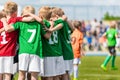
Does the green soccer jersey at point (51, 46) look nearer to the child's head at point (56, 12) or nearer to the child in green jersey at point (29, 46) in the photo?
the child in green jersey at point (29, 46)

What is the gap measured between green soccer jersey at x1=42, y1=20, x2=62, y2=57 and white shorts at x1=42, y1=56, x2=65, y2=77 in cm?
10

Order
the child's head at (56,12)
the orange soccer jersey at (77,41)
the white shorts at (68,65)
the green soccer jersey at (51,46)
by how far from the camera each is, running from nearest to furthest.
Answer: the green soccer jersey at (51,46)
the child's head at (56,12)
the white shorts at (68,65)
the orange soccer jersey at (77,41)

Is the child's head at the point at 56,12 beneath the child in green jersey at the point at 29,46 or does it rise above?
above

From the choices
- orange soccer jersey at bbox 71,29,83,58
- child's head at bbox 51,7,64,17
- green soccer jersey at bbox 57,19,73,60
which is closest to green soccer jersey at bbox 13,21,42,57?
child's head at bbox 51,7,64,17

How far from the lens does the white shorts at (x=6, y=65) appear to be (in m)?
10.9

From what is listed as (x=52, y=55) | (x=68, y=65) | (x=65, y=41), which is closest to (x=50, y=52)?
(x=52, y=55)

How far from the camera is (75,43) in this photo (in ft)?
51.2

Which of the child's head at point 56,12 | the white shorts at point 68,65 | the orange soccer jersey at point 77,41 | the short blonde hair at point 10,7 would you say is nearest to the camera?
the short blonde hair at point 10,7

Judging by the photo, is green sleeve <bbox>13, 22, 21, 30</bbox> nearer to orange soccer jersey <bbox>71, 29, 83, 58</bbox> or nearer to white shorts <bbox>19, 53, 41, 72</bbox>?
white shorts <bbox>19, 53, 41, 72</bbox>

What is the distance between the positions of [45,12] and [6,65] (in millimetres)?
1382

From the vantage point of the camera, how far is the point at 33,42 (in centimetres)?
1034

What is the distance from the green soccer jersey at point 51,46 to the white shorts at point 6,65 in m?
0.72

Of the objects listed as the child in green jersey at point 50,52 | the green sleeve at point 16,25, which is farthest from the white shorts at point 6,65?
the green sleeve at point 16,25

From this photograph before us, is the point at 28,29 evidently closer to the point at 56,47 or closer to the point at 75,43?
the point at 56,47
